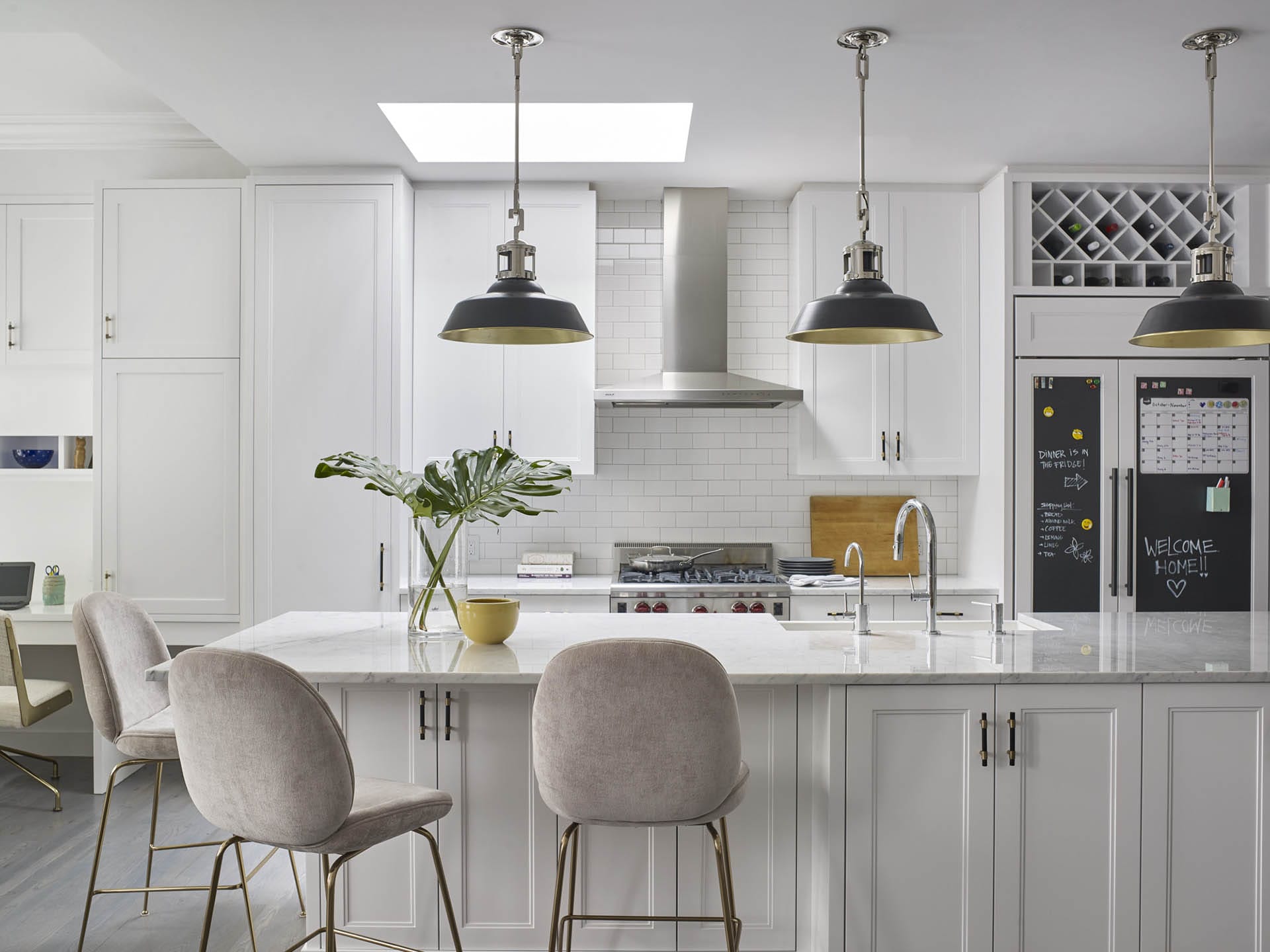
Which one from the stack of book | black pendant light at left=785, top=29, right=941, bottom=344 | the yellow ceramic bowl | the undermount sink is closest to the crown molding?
the stack of book

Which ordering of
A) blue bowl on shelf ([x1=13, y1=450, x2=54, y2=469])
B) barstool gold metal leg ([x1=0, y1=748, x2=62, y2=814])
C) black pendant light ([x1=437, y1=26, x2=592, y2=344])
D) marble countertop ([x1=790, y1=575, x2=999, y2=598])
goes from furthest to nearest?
blue bowl on shelf ([x1=13, y1=450, x2=54, y2=469])
marble countertop ([x1=790, y1=575, x2=999, y2=598])
barstool gold metal leg ([x1=0, y1=748, x2=62, y2=814])
black pendant light ([x1=437, y1=26, x2=592, y2=344])

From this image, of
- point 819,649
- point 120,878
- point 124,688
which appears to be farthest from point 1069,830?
point 120,878

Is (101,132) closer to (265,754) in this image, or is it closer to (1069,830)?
(265,754)

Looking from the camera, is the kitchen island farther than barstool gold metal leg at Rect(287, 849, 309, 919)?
No

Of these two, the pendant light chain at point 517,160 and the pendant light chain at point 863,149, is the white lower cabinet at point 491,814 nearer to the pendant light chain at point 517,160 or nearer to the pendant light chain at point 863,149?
the pendant light chain at point 517,160

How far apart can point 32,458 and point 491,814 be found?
3.35 m

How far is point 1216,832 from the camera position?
7.86 ft

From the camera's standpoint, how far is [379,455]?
413cm

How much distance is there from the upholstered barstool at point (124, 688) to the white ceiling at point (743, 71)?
1801 mm

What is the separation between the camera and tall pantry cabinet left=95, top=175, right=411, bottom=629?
4141 millimetres

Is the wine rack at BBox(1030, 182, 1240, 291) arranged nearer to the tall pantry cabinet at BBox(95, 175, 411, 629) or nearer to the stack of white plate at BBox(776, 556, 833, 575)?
the stack of white plate at BBox(776, 556, 833, 575)

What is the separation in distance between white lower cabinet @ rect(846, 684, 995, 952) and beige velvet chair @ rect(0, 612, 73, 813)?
11.1 ft

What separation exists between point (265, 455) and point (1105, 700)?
3.42 metres

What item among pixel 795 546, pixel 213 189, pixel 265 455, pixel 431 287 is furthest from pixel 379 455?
pixel 795 546
